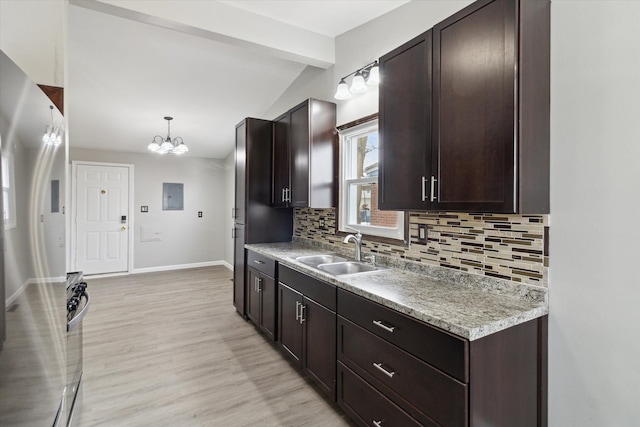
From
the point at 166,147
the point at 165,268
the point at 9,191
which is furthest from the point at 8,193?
the point at 165,268

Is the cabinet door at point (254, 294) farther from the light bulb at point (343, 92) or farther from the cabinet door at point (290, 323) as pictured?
the light bulb at point (343, 92)

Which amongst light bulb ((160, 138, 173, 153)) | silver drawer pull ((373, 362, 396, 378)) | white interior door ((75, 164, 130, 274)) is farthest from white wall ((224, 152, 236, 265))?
silver drawer pull ((373, 362, 396, 378))

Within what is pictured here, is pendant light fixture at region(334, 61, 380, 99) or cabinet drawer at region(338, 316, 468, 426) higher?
pendant light fixture at region(334, 61, 380, 99)

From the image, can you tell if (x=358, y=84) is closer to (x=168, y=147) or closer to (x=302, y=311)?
(x=302, y=311)

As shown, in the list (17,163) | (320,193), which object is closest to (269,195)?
(320,193)

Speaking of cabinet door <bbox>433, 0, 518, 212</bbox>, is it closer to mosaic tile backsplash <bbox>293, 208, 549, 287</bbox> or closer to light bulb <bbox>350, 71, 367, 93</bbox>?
mosaic tile backsplash <bbox>293, 208, 549, 287</bbox>

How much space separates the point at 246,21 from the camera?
9.00ft

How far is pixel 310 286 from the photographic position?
2273 millimetres

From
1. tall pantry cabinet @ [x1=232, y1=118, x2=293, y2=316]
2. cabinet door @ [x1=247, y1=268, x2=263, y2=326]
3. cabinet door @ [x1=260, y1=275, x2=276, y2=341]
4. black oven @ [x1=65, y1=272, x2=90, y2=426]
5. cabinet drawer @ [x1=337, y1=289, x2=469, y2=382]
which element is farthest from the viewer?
tall pantry cabinet @ [x1=232, y1=118, x2=293, y2=316]

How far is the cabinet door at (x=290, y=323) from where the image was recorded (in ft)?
8.11

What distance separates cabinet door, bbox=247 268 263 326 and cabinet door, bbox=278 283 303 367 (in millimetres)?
492

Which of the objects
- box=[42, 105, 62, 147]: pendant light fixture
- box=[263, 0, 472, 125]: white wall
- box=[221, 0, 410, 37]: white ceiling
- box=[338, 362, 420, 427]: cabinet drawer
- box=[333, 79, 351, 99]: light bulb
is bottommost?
box=[338, 362, 420, 427]: cabinet drawer

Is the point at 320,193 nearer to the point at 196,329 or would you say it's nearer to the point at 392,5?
the point at 392,5

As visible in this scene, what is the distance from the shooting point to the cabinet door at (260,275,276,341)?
115 inches
